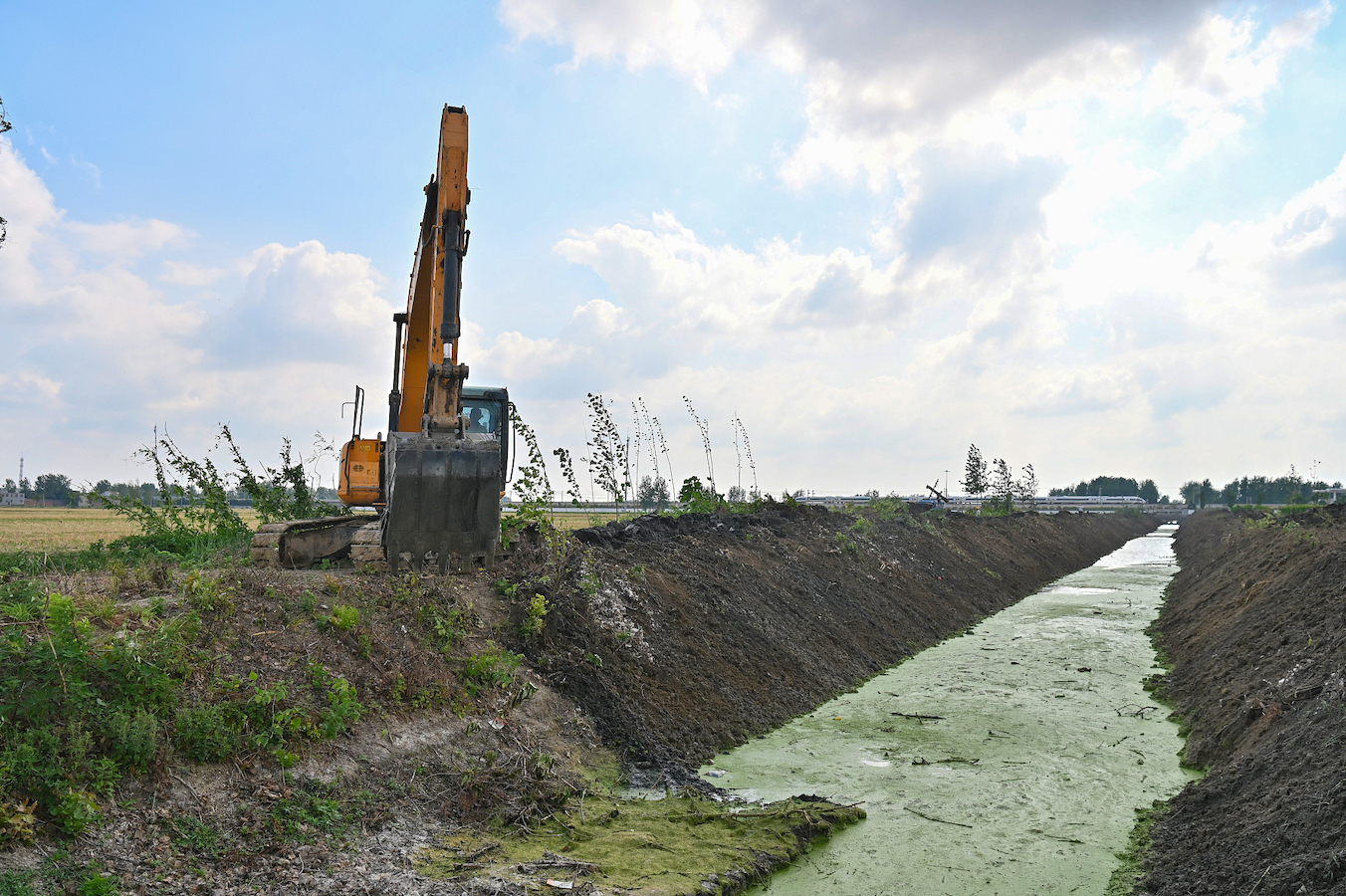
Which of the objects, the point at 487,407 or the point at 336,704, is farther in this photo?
the point at 487,407

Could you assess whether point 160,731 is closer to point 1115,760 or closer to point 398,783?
point 398,783

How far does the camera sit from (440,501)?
28.9 feet

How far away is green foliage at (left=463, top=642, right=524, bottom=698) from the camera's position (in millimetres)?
7383

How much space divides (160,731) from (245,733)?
0.51m

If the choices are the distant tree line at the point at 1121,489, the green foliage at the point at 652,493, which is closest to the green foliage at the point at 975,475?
the green foliage at the point at 652,493

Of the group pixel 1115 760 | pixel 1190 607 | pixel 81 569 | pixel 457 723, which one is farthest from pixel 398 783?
pixel 1190 607

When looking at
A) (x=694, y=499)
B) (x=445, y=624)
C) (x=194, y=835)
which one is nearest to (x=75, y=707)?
(x=194, y=835)

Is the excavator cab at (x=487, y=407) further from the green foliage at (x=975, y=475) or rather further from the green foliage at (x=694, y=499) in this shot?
the green foliage at (x=975, y=475)

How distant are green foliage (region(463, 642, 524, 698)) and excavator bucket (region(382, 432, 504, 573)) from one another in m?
1.41

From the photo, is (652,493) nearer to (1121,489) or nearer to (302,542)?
(302,542)

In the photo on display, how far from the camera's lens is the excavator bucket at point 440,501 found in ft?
28.4

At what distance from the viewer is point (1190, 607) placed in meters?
17.0

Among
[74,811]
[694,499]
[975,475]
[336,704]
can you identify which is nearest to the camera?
[74,811]

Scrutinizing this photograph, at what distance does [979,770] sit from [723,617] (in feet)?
13.2
